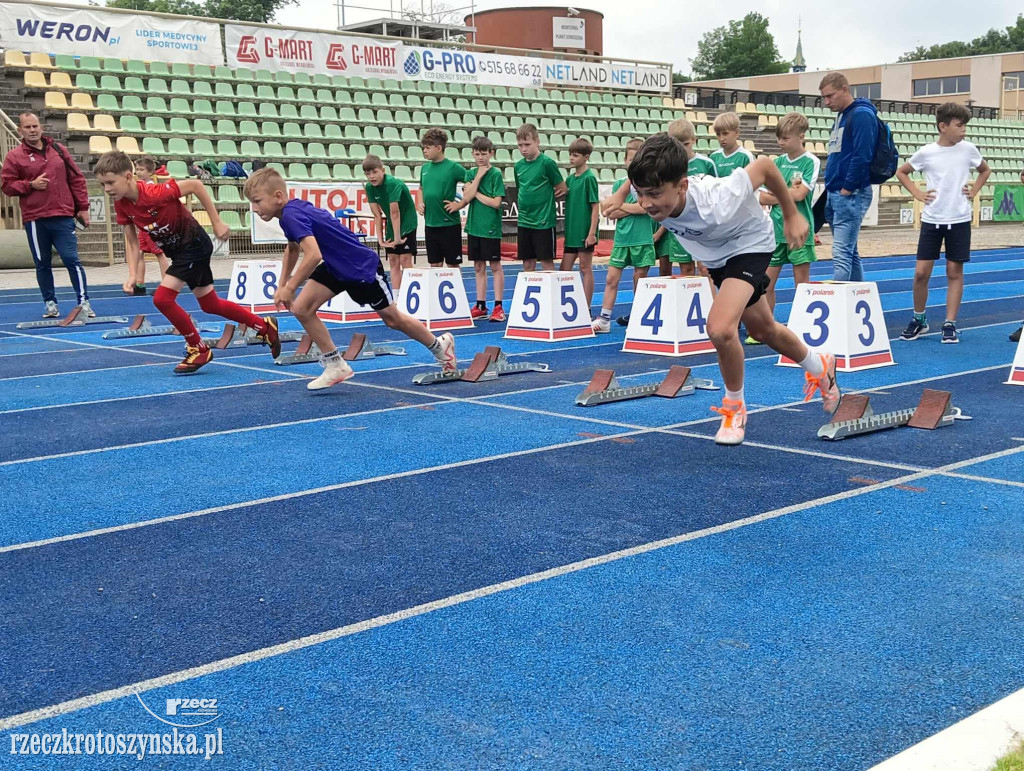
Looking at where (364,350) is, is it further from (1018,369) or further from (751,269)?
(1018,369)

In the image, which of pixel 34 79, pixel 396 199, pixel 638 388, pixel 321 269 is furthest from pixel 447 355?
pixel 34 79

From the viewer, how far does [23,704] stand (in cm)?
276

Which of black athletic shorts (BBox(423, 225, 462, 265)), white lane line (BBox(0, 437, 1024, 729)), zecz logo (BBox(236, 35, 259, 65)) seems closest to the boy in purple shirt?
white lane line (BBox(0, 437, 1024, 729))

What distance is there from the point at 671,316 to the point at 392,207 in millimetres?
3857

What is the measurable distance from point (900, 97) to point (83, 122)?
201 feet

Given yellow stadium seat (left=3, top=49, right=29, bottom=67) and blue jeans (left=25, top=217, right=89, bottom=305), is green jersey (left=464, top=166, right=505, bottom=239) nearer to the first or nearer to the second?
blue jeans (left=25, top=217, right=89, bottom=305)

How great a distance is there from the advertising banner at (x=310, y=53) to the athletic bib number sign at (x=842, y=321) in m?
21.0

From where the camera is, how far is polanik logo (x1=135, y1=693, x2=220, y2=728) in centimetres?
264

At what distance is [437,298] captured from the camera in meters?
11.0

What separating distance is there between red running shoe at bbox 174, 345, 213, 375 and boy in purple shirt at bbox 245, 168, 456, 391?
1411 mm

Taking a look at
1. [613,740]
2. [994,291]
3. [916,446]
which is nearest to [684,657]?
[613,740]

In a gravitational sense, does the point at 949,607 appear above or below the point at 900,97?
below

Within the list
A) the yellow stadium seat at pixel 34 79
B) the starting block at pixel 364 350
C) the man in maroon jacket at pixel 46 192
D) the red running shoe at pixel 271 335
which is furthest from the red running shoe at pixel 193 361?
the yellow stadium seat at pixel 34 79

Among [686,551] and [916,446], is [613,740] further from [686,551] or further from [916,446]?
[916,446]
